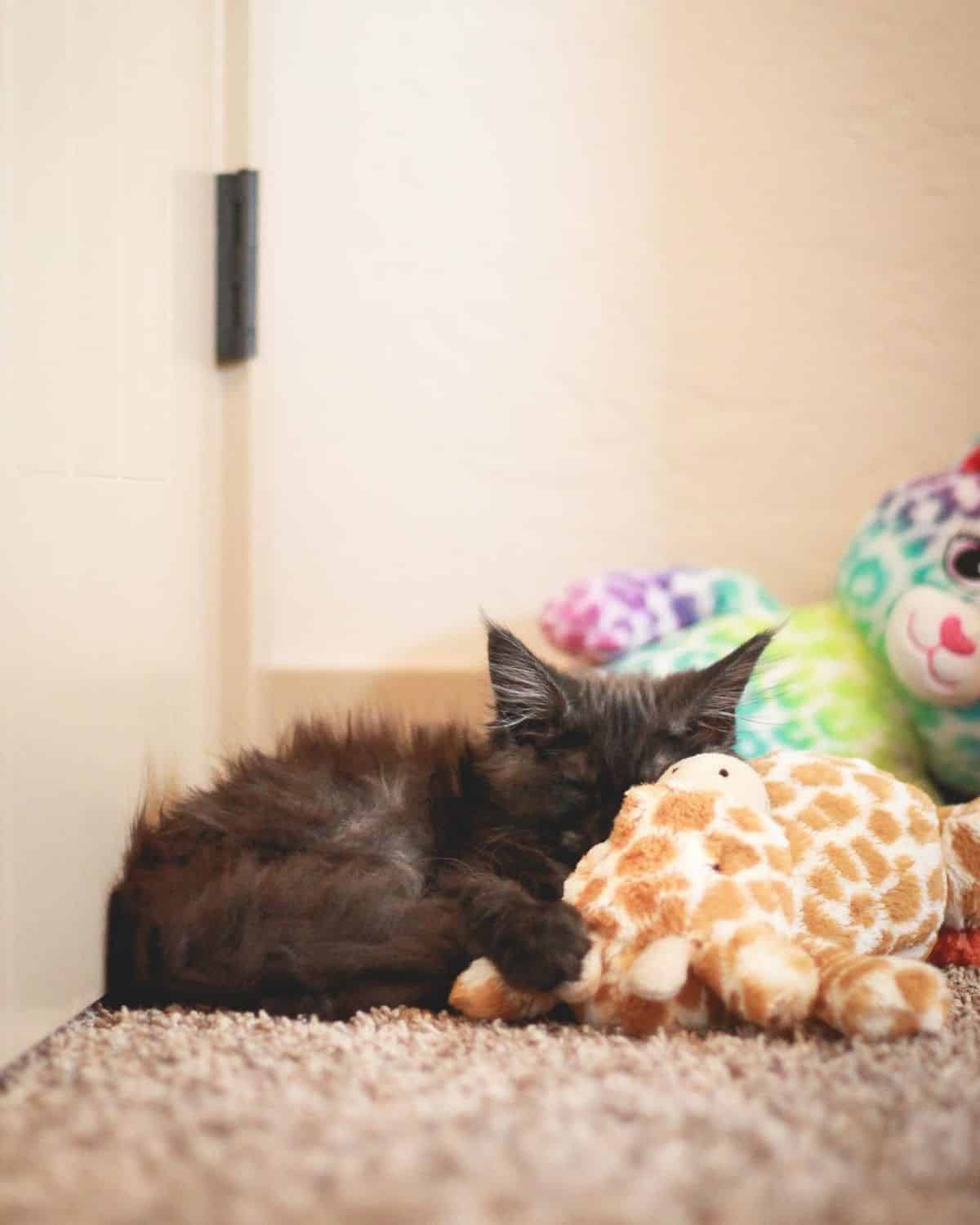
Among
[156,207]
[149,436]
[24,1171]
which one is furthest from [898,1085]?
[156,207]

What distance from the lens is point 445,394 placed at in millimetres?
2109

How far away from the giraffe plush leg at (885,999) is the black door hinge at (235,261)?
1152 mm

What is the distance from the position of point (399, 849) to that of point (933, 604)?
2.57 ft

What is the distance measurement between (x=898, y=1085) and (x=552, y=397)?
57.4 inches

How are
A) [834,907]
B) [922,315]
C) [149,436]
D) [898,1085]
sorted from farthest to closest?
[922,315], [149,436], [834,907], [898,1085]

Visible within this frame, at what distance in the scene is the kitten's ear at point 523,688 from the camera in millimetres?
1335

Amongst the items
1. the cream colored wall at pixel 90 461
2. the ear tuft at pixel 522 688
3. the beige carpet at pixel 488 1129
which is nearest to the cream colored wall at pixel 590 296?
the cream colored wall at pixel 90 461

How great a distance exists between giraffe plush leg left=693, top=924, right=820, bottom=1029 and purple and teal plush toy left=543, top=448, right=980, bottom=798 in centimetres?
62

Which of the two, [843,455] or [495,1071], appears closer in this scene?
[495,1071]

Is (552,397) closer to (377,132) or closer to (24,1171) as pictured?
(377,132)

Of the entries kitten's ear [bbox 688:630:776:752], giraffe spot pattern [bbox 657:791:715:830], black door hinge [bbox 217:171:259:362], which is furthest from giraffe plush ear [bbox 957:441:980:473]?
black door hinge [bbox 217:171:259:362]

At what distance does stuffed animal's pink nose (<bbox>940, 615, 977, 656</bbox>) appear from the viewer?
1524 millimetres

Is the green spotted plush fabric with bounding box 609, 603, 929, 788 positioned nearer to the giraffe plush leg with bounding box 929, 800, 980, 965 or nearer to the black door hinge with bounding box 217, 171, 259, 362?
the giraffe plush leg with bounding box 929, 800, 980, 965

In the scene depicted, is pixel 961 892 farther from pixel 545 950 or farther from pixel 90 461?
pixel 90 461
